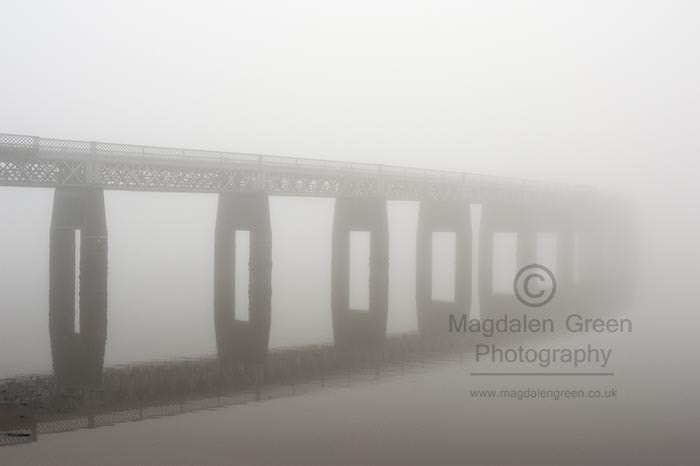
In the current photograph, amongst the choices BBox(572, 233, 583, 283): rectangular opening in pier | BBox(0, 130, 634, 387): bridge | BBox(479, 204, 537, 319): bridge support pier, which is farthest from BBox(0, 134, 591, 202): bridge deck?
BBox(572, 233, 583, 283): rectangular opening in pier

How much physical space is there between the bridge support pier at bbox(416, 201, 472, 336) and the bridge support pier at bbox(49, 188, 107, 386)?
27.8 m

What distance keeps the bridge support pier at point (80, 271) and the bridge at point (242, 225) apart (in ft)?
0.18

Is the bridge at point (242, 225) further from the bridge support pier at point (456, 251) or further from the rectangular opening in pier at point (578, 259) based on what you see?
the rectangular opening in pier at point (578, 259)

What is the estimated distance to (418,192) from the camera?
2744 inches

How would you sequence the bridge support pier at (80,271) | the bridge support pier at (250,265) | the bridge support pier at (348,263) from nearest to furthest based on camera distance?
the bridge support pier at (80,271)
the bridge support pier at (250,265)
the bridge support pier at (348,263)

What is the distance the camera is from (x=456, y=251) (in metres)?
70.2

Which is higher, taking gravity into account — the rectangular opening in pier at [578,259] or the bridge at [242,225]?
the bridge at [242,225]

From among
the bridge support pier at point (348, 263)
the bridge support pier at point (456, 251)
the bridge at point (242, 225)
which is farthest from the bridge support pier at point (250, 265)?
the bridge support pier at point (456, 251)

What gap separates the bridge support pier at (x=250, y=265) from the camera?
51344mm

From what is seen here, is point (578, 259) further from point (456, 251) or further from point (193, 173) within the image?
point (193, 173)

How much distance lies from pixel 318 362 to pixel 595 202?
7537cm

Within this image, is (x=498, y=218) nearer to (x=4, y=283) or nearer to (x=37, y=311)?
(x=37, y=311)

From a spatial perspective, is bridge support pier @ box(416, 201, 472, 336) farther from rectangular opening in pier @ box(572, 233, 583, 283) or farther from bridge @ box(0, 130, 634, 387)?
rectangular opening in pier @ box(572, 233, 583, 283)

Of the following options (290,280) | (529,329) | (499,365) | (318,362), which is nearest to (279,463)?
(318,362)
